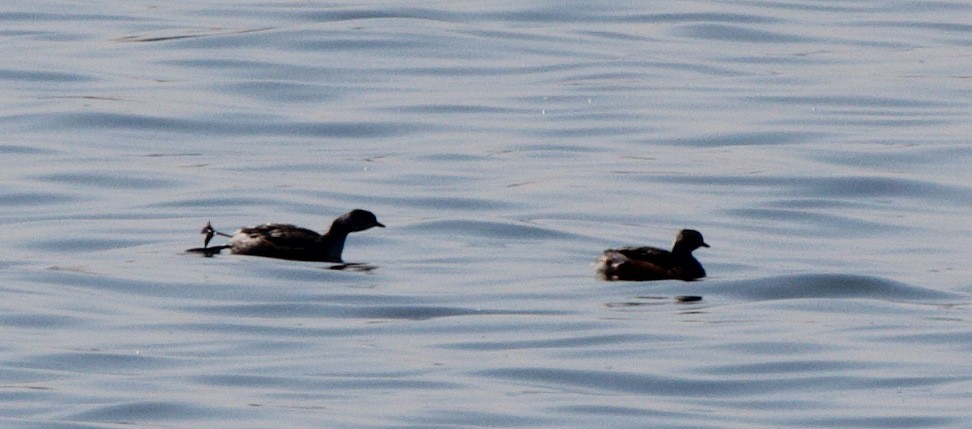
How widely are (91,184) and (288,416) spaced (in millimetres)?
10050

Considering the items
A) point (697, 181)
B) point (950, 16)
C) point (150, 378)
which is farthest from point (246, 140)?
point (950, 16)

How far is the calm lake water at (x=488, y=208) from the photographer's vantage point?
13.7 m

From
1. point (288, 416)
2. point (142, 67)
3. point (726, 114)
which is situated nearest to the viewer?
point (288, 416)

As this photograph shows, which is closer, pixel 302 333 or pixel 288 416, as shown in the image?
pixel 288 416

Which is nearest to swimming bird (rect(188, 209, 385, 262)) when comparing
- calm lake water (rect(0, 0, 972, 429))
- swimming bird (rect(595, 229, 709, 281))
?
calm lake water (rect(0, 0, 972, 429))

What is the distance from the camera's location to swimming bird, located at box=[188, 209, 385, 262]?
59.8 feet

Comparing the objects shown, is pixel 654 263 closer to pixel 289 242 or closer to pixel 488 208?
pixel 289 242

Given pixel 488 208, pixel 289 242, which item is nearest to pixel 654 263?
pixel 289 242

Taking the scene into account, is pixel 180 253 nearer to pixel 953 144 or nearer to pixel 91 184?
pixel 91 184

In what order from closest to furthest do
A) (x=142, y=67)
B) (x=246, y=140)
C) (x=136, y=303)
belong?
(x=136, y=303) < (x=246, y=140) < (x=142, y=67)

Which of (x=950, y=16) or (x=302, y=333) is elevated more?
(x=950, y=16)

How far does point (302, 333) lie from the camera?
602 inches

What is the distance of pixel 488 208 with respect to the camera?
2141 cm

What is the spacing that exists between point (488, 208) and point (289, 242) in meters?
3.39
